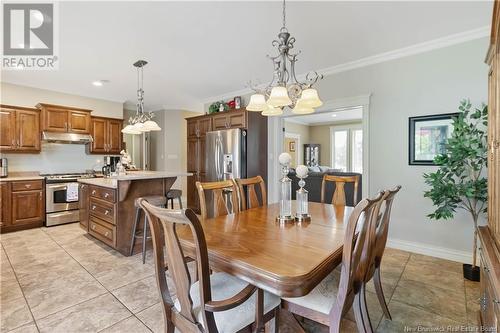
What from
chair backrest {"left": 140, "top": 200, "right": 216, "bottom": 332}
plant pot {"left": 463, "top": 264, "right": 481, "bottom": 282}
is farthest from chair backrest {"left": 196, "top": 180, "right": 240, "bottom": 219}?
plant pot {"left": 463, "top": 264, "right": 481, "bottom": 282}

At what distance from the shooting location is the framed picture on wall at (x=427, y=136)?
2.91 meters

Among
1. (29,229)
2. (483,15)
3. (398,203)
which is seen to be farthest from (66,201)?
(483,15)

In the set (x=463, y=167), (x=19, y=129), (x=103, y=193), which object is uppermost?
(x=19, y=129)

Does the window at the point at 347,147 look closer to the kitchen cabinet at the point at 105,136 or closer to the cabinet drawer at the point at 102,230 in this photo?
the kitchen cabinet at the point at 105,136

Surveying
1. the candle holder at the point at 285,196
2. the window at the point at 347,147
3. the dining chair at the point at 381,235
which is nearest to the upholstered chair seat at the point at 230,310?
the candle holder at the point at 285,196

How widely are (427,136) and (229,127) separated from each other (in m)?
3.09

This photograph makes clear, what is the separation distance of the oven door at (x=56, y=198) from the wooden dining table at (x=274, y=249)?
13.2ft

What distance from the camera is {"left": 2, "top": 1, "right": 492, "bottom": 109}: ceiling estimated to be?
7.50 ft

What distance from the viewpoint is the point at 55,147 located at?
4902mm

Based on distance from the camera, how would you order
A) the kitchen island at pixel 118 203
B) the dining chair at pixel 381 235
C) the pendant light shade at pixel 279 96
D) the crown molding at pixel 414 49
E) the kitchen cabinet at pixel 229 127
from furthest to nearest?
the kitchen cabinet at pixel 229 127, the kitchen island at pixel 118 203, the crown molding at pixel 414 49, the pendant light shade at pixel 279 96, the dining chair at pixel 381 235

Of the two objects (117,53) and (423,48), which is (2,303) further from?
(423,48)

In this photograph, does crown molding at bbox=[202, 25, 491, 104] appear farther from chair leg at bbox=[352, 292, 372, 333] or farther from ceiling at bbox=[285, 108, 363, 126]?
ceiling at bbox=[285, 108, 363, 126]

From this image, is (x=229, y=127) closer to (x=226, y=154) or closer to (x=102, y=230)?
(x=226, y=154)

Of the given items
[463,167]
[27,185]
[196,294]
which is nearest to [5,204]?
[27,185]
